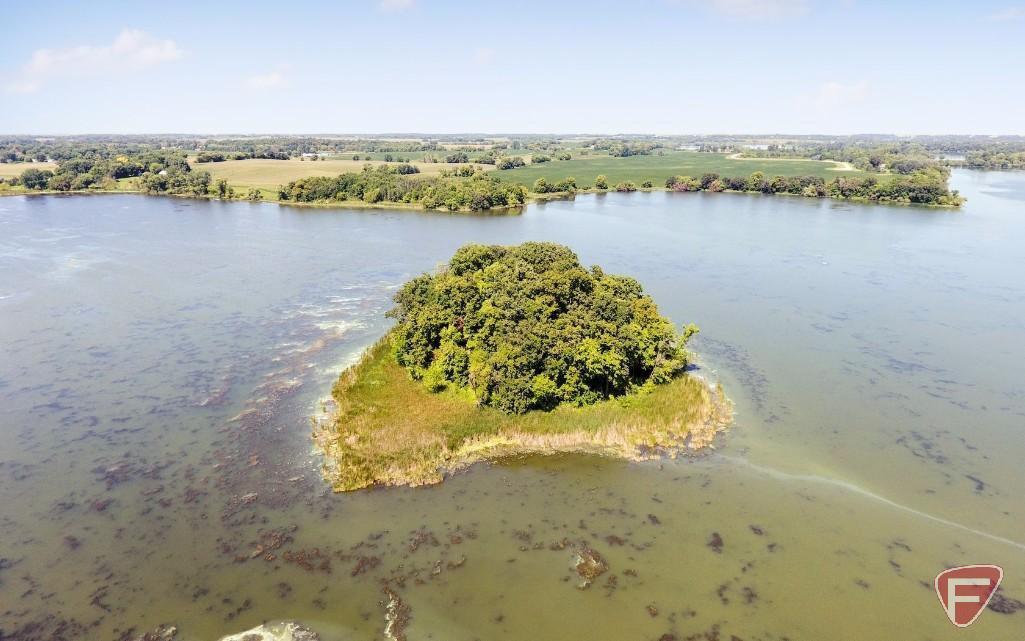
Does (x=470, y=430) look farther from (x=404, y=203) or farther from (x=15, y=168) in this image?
(x=15, y=168)

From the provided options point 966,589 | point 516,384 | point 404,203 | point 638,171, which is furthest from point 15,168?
point 966,589

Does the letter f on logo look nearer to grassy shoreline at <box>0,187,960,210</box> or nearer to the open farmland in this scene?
grassy shoreline at <box>0,187,960,210</box>

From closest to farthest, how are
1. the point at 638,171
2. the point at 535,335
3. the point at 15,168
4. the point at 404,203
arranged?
the point at 535,335 → the point at 404,203 → the point at 15,168 → the point at 638,171

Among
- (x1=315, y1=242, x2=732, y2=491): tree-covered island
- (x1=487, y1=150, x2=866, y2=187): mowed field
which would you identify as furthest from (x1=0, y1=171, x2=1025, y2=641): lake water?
(x1=487, y1=150, x2=866, y2=187): mowed field

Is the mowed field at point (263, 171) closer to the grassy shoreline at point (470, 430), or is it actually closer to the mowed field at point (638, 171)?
the mowed field at point (638, 171)

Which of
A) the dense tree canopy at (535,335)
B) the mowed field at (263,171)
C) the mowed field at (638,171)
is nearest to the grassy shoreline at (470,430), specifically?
the dense tree canopy at (535,335)
